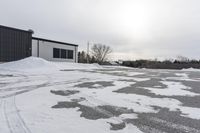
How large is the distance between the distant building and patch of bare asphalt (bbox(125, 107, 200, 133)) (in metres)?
19.5

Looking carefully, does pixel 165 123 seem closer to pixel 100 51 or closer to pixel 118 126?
pixel 118 126

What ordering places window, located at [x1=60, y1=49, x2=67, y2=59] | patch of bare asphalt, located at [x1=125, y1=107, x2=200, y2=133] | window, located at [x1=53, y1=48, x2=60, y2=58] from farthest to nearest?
window, located at [x1=60, y1=49, x2=67, y2=59] → window, located at [x1=53, y1=48, x2=60, y2=58] → patch of bare asphalt, located at [x1=125, y1=107, x2=200, y2=133]

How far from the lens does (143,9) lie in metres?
16.8

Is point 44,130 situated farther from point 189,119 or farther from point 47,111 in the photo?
point 189,119

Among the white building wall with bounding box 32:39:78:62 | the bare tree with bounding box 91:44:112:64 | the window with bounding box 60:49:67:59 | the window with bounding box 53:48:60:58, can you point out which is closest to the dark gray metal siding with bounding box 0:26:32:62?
the white building wall with bounding box 32:39:78:62

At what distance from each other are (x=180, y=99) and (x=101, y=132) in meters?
3.81

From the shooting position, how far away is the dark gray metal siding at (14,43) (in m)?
20.6

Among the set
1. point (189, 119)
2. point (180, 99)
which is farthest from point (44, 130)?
point (180, 99)

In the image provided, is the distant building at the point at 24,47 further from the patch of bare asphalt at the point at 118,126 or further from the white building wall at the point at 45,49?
the patch of bare asphalt at the point at 118,126

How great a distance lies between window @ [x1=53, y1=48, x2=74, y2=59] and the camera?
89.8 feet

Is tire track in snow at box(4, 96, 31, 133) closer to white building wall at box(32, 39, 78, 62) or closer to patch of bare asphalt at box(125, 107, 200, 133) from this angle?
patch of bare asphalt at box(125, 107, 200, 133)

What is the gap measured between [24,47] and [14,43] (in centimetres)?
130

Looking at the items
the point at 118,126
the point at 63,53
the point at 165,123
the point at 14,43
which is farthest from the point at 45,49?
the point at 165,123

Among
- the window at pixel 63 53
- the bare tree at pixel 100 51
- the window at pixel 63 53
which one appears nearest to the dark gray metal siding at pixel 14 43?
the window at pixel 63 53
